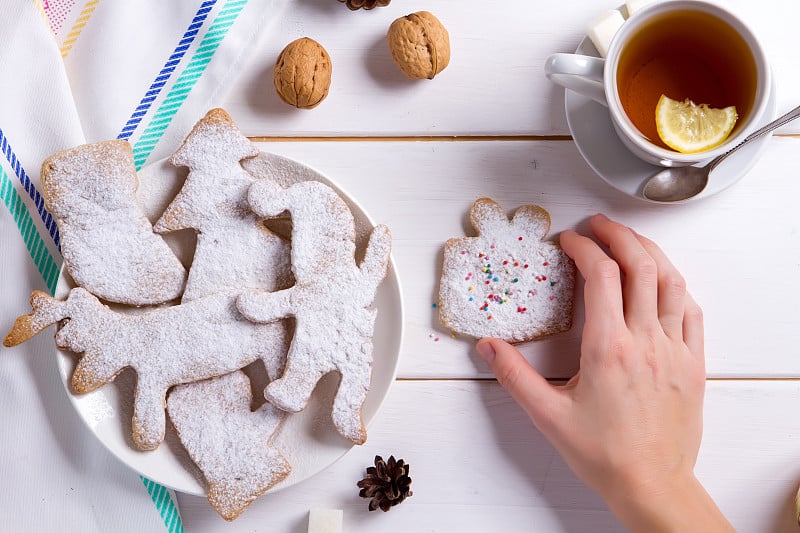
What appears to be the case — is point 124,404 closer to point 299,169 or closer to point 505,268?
point 299,169

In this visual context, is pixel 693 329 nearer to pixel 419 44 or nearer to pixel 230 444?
pixel 419 44

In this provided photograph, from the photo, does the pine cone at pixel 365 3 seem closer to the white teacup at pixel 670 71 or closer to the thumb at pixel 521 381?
the white teacup at pixel 670 71

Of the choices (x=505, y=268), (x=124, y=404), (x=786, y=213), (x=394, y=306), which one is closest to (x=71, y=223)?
(x=124, y=404)

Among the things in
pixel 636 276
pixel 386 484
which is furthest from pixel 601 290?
pixel 386 484

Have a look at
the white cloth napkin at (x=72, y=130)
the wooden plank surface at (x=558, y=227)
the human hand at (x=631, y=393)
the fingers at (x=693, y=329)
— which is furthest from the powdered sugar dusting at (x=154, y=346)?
the fingers at (x=693, y=329)

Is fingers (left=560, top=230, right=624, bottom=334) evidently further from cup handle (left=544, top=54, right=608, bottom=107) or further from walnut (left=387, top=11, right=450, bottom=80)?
walnut (left=387, top=11, right=450, bottom=80)
